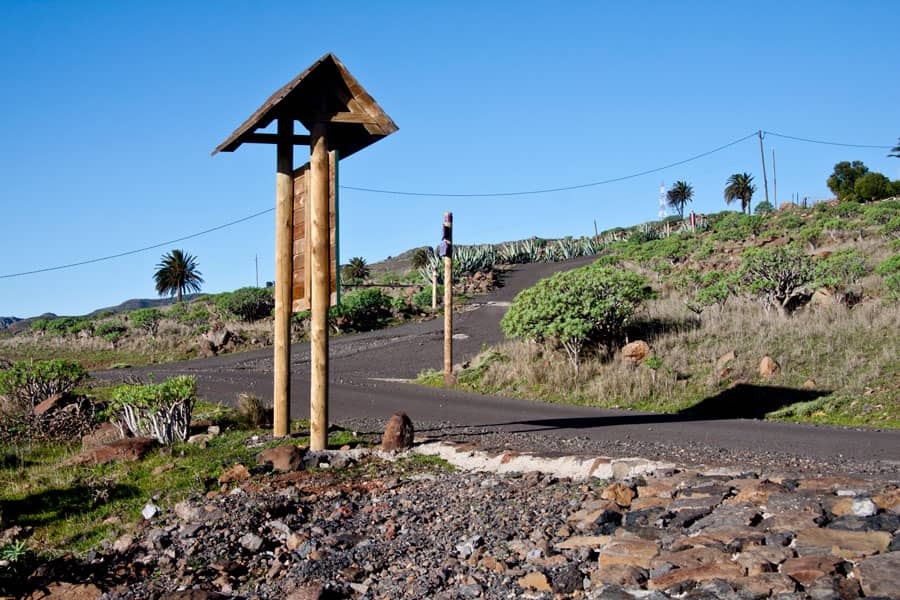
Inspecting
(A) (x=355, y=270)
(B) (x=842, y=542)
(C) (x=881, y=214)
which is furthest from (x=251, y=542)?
(A) (x=355, y=270)

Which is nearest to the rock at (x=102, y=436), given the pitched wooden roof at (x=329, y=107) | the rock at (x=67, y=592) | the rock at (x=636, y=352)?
the pitched wooden roof at (x=329, y=107)

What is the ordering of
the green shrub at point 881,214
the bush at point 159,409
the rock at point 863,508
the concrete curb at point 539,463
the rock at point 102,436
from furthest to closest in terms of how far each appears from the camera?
the green shrub at point 881,214 → the rock at point 102,436 → the bush at point 159,409 → the concrete curb at point 539,463 → the rock at point 863,508

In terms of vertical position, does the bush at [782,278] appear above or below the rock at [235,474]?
above

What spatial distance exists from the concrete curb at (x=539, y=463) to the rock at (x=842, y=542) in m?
2.03

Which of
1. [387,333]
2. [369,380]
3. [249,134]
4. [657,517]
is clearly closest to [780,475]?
[657,517]

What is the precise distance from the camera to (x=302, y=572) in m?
5.57

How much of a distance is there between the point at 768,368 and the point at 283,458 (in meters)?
9.91

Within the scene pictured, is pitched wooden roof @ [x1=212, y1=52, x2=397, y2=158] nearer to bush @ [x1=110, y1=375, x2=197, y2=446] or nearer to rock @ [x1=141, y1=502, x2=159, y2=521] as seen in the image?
bush @ [x1=110, y1=375, x2=197, y2=446]

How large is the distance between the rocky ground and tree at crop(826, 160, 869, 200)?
67.5m

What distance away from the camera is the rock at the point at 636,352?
656 inches

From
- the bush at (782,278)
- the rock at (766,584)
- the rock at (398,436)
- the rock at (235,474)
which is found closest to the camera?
the rock at (766,584)

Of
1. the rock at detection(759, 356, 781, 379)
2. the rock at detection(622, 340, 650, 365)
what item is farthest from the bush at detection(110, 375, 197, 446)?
the rock at detection(759, 356, 781, 379)

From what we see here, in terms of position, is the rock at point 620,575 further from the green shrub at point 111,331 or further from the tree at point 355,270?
the tree at point 355,270

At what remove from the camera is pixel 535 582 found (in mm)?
4871
